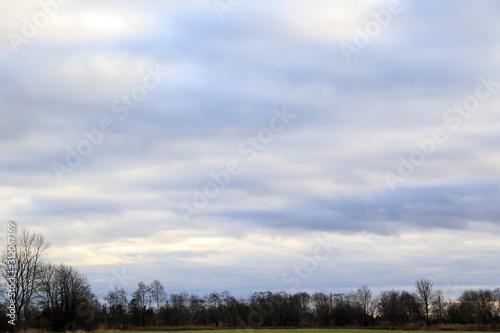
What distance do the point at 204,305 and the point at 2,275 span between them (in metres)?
93.1

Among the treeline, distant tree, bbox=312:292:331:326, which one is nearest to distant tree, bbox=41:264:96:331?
the treeline

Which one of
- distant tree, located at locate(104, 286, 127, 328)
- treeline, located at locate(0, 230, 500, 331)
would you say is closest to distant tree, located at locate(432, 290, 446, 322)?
treeline, located at locate(0, 230, 500, 331)

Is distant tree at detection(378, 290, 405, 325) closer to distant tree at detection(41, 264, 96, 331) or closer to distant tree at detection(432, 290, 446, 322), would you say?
distant tree at detection(432, 290, 446, 322)

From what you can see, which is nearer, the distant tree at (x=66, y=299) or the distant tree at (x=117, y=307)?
the distant tree at (x=66, y=299)

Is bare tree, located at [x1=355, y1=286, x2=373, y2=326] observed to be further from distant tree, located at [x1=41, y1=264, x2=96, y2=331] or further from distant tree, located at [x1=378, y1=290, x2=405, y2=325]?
distant tree, located at [x1=41, y1=264, x2=96, y2=331]

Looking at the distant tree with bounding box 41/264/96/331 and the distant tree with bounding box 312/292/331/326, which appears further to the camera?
the distant tree with bounding box 312/292/331/326

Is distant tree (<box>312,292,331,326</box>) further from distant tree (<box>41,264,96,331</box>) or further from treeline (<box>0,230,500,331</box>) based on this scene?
distant tree (<box>41,264,96,331</box>)

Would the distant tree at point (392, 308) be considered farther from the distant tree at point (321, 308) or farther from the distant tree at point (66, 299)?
the distant tree at point (66, 299)

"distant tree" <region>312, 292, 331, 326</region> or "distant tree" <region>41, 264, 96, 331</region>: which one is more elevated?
"distant tree" <region>41, 264, 96, 331</region>

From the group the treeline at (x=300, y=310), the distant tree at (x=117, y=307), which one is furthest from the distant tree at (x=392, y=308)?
the distant tree at (x=117, y=307)

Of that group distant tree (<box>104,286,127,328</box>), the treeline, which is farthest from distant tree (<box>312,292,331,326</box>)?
distant tree (<box>104,286,127,328</box>)

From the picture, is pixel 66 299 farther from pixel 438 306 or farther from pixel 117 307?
pixel 438 306

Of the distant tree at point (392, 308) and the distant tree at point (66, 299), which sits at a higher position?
the distant tree at point (66, 299)

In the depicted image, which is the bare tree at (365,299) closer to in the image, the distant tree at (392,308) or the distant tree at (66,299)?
the distant tree at (392,308)
